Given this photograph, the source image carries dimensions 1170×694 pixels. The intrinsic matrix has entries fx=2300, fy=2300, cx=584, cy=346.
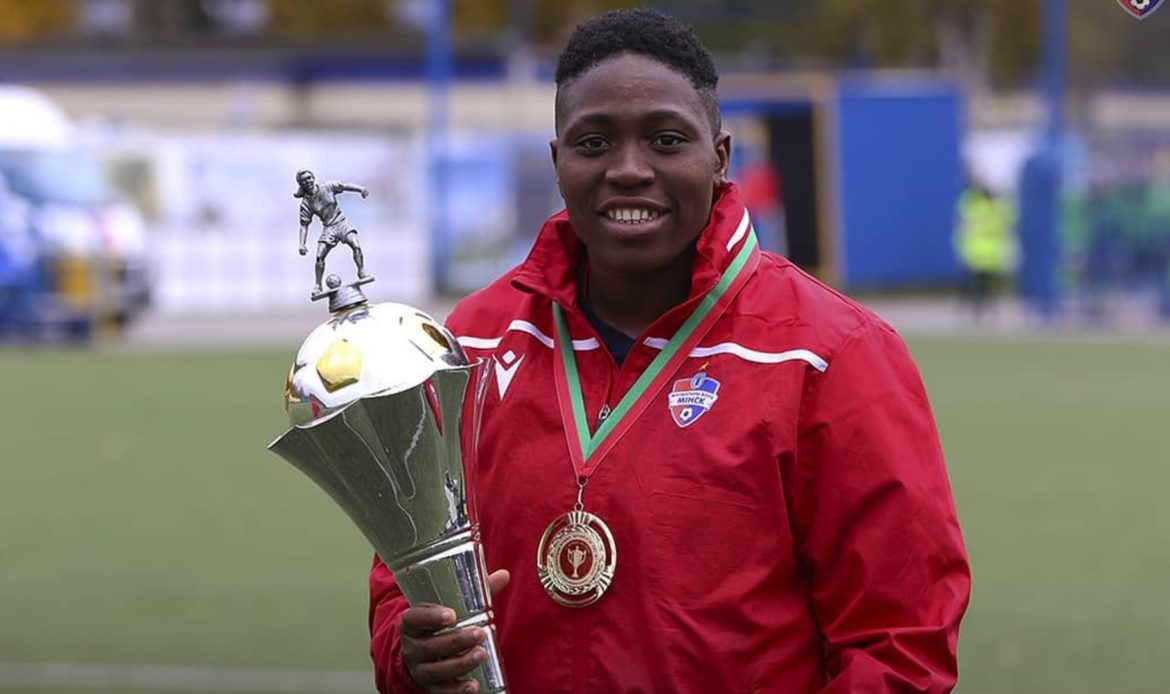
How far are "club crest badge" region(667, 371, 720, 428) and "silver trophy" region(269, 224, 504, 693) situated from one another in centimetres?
Answer: 28

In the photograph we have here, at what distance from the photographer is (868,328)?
317 cm

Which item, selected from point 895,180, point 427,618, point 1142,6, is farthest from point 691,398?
point 895,180

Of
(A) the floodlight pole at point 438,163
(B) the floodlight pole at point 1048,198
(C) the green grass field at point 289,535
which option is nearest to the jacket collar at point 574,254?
(C) the green grass field at point 289,535

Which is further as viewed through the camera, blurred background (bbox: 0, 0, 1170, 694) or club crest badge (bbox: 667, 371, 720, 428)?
blurred background (bbox: 0, 0, 1170, 694)

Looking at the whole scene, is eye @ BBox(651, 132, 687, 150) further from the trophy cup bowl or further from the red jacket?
the trophy cup bowl

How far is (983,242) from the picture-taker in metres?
27.2

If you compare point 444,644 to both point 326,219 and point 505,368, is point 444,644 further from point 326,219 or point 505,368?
point 326,219

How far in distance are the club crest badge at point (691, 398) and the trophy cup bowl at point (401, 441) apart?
28cm

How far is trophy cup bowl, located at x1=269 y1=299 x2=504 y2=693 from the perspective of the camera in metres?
2.96

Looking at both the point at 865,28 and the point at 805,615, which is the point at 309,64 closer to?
the point at 865,28

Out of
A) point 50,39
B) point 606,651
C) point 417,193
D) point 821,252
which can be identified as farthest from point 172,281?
point 606,651

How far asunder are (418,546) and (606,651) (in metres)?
0.30

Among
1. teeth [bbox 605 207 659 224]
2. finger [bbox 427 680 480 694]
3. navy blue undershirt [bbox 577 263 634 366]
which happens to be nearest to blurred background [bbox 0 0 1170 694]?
teeth [bbox 605 207 659 224]

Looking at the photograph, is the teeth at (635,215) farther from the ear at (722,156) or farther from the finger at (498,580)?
the finger at (498,580)
